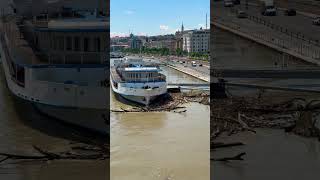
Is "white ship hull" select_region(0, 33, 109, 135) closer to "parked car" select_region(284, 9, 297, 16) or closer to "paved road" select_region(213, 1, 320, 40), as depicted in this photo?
"paved road" select_region(213, 1, 320, 40)

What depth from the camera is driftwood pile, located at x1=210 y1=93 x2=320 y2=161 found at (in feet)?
18.6

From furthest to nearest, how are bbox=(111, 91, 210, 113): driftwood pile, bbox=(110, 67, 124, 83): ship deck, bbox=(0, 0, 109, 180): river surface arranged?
bbox=(110, 67, 124, 83): ship deck < bbox=(111, 91, 210, 113): driftwood pile < bbox=(0, 0, 109, 180): river surface

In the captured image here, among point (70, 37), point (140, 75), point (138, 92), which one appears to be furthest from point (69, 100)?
point (140, 75)

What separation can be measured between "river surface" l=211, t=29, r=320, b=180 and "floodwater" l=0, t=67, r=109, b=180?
3.61 feet

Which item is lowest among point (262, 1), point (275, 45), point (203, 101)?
point (203, 101)

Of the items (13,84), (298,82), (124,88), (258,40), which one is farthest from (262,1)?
(124,88)

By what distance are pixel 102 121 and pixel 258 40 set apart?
7.67 feet

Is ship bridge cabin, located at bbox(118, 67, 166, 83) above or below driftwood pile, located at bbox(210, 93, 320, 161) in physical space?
above

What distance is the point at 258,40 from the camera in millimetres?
6227

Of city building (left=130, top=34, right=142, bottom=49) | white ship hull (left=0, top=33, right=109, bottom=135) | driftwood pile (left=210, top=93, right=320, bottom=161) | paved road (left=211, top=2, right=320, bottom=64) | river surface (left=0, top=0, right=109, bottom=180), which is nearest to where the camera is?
river surface (left=0, top=0, right=109, bottom=180)

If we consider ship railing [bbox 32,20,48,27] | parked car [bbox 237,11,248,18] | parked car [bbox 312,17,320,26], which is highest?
parked car [bbox 237,11,248,18]

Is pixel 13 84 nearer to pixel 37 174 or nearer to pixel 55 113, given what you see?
pixel 55 113

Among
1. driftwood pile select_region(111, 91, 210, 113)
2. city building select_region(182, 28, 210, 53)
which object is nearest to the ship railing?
driftwood pile select_region(111, 91, 210, 113)

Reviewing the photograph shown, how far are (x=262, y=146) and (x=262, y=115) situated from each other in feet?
3.82
